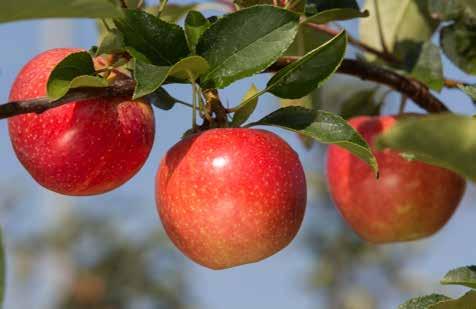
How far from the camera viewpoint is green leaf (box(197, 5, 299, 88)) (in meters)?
0.84

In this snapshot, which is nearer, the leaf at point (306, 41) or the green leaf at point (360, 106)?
the leaf at point (306, 41)

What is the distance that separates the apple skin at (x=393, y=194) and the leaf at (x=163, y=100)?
1.39 ft

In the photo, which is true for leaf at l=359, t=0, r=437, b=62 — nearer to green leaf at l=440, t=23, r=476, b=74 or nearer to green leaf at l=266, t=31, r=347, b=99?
green leaf at l=440, t=23, r=476, b=74

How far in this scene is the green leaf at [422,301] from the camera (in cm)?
85

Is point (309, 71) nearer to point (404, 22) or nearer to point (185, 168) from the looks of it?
point (185, 168)

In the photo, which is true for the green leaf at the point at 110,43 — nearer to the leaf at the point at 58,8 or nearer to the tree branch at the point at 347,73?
the tree branch at the point at 347,73

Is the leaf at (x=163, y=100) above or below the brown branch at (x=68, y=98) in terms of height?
below

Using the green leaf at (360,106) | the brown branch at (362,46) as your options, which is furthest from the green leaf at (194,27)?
the green leaf at (360,106)

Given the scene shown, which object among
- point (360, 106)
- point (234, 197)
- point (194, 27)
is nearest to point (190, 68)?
point (194, 27)

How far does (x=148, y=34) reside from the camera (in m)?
0.83

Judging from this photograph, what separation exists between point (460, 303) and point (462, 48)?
1.84 ft

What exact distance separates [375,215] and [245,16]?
22.7 inches

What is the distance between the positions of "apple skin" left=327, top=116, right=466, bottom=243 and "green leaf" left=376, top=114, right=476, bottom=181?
705 mm

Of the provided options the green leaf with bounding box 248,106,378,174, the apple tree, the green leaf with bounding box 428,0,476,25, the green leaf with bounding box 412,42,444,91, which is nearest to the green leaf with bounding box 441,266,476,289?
the apple tree
